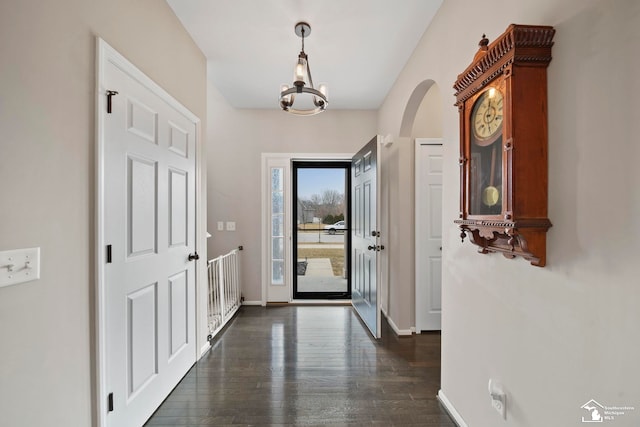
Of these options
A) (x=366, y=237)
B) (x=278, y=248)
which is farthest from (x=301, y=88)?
(x=278, y=248)

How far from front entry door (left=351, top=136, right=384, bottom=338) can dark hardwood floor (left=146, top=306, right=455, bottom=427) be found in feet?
1.03

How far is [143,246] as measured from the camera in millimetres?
1663

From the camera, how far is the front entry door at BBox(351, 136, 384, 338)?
291cm

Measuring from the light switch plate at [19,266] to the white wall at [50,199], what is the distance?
0.02m

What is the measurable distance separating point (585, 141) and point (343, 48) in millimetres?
2085

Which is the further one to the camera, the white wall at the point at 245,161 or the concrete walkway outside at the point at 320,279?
the concrete walkway outside at the point at 320,279

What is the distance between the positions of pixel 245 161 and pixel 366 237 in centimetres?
200

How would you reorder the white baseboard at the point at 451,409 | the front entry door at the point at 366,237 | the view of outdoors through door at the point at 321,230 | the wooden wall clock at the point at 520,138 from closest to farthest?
the wooden wall clock at the point at 520,138 → the white baseboard at the point at 451,409 → the front entry door at the point at 366,237 → the view of outdoors through door at the point at 321,230

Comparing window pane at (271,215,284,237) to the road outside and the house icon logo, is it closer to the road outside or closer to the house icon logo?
the road outside

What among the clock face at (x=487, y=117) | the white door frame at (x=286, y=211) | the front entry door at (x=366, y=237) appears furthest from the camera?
the white door frame at (x=286, y=211)

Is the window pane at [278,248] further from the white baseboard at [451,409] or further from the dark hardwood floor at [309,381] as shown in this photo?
the white baseboard at [451,409]

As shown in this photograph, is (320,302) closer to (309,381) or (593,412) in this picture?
(309,381)

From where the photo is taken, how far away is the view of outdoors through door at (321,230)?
13.9 ft

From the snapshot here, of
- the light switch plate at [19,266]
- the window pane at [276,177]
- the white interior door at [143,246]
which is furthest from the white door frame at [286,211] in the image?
the light switch plate at [19,266]
